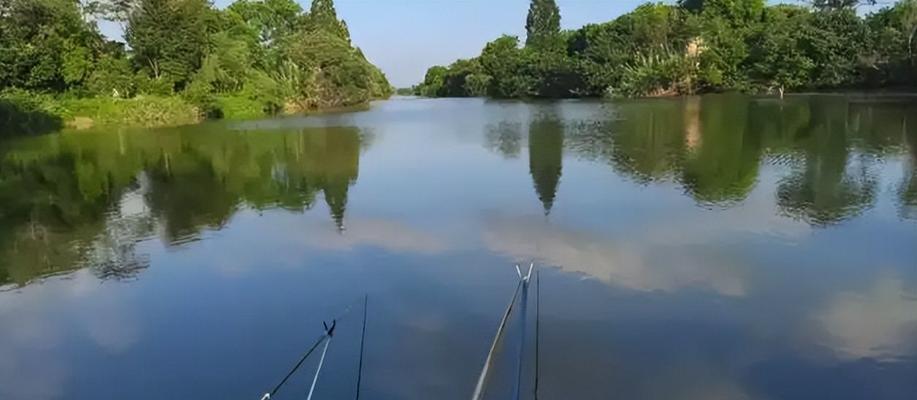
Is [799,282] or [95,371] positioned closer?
[95,371]

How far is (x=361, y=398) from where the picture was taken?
222 inches

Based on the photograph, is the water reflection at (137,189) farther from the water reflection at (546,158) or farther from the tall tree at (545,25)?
the tall tree at (545,25)

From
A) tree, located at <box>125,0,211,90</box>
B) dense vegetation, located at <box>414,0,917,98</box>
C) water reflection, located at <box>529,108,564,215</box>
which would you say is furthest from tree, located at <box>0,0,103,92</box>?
dense vegetation, located at <box>414,0,917,98</box>

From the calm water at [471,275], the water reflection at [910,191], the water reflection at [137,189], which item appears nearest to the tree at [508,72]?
the water reflection at [137,189]

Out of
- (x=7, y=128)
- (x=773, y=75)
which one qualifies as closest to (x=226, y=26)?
(x=7, y=128)

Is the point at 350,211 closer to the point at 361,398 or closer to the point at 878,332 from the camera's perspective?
the point at 361,398

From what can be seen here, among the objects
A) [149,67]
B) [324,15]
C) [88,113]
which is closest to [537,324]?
[88,113]

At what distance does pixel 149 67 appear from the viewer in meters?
42.5

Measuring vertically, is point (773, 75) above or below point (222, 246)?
above

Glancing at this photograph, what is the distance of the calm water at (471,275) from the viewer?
19.8ft

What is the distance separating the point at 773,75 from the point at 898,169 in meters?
40.6

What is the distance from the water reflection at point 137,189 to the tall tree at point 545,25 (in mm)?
55642

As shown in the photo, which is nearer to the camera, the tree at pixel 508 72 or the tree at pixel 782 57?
the tree at pixel 782 57

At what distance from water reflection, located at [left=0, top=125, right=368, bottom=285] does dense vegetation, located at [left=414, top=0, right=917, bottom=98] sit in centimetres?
3415
